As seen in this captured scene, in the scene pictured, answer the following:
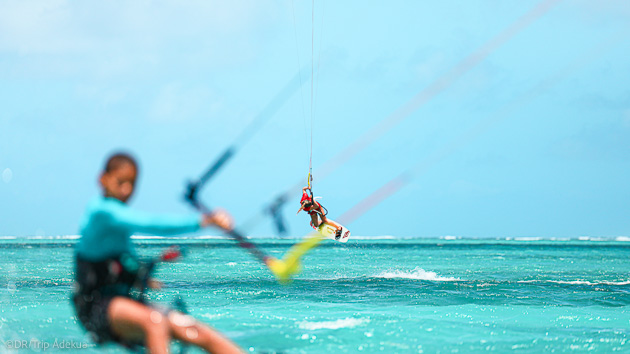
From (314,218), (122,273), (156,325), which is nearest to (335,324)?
(314,218)

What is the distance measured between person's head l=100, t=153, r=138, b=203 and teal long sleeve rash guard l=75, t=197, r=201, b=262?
0.19ft

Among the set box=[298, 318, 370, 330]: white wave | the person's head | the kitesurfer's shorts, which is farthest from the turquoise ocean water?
the person's head

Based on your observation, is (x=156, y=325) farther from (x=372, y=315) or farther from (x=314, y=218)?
(x=314, y=218)

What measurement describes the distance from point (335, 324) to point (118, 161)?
26.3 feet

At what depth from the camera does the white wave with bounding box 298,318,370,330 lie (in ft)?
36.7

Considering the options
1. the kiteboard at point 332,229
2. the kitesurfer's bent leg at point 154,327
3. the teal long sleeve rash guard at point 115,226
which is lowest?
the kitesurfer's bent leg at point 154,327

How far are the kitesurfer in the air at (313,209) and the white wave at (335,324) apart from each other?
352 centimetres

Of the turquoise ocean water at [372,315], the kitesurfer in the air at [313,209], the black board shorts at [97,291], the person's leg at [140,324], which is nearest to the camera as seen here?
the person's leg at [140,324]

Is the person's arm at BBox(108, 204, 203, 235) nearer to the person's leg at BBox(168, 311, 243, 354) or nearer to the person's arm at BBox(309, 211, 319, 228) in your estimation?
the person's leg at BBox(168, 311, 243, 354)

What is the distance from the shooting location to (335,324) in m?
11.6

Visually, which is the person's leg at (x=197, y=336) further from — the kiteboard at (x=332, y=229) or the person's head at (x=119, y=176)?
the kiteboard at (x=332, y=229)

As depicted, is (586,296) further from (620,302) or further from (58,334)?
(58,334)

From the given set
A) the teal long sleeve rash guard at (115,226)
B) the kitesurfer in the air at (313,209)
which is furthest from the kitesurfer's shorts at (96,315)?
the kitesurfer in the air at (313,209)

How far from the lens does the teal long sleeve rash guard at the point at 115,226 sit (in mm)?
4023
